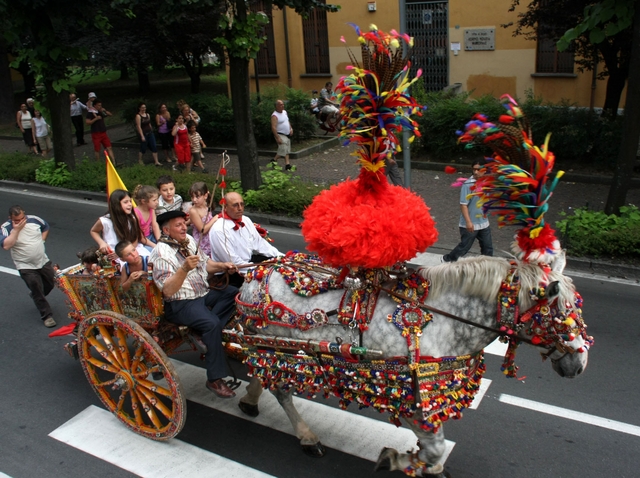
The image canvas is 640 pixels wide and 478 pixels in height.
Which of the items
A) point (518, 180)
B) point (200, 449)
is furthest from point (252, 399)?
point (518, 180)

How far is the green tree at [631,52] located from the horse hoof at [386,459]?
6917 mm

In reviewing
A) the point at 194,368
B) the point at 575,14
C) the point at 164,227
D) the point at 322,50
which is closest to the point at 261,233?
the point at 164,227

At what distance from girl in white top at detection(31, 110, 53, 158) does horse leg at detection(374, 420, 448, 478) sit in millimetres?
17296

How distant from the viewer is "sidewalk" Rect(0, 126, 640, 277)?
393 inches

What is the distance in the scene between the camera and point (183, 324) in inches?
208

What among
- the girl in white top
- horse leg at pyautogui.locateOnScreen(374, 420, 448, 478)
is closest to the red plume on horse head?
horse leg at pyautogui.locateOnScreen(374, 420, 448, 478)

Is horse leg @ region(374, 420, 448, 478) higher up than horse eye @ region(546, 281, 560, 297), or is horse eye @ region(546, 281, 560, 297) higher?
horse eye @ region(546, 281, 560, 297)

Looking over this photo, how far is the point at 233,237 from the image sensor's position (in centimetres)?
586

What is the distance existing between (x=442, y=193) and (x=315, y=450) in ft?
28.0

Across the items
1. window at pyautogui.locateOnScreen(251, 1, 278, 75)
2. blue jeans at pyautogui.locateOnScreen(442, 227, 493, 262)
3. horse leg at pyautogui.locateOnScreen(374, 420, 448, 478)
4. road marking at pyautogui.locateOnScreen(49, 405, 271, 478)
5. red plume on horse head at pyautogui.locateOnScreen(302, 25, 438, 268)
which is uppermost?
window at pyautogui.locateOnScreen(251, 1, 278, 75)

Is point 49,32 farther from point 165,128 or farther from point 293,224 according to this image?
point 293,224

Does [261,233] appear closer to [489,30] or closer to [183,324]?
[183,324]

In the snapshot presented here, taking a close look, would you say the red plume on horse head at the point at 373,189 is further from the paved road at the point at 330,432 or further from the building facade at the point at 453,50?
the building facade at the point at 453,50

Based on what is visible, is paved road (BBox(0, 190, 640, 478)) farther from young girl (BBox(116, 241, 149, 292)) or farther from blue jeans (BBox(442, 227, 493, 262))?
blue jeans (BBox(442, 227, 493, 262))
